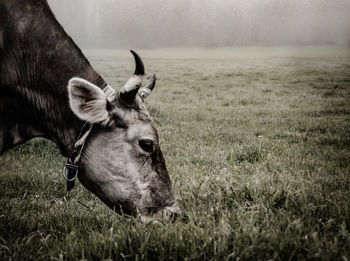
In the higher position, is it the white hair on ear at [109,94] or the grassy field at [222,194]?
the white hair on ear at [109,94]

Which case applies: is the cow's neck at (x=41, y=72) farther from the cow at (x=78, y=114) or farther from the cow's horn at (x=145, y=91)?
the cow's horn at (x=145, y=91)

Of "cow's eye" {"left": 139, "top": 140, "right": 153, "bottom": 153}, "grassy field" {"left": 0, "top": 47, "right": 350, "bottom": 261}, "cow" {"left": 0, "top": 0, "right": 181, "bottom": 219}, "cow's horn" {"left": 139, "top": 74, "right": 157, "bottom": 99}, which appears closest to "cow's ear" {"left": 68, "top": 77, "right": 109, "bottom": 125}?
"cow" {"left": 0, "top": 0, "right": 181, "bottom": 219}

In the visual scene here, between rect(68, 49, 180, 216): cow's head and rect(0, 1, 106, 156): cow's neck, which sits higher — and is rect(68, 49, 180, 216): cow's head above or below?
below

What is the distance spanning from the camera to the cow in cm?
311

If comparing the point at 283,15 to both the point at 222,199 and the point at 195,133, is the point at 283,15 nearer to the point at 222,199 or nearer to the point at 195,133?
the point at 195,133

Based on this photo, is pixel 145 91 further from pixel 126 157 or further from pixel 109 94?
pixel 126 157

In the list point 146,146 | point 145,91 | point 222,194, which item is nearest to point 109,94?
point 145,91

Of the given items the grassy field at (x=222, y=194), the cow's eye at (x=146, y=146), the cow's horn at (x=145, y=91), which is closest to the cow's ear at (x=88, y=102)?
the cow's eye at (x=146, y=146)

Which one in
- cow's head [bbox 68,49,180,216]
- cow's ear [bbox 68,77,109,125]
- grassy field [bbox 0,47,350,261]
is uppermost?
cow's ear [bbox 68,77,109,125]

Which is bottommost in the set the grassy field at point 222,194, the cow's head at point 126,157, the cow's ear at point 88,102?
the grassy field at point 222,194

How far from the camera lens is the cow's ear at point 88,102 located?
2975mm

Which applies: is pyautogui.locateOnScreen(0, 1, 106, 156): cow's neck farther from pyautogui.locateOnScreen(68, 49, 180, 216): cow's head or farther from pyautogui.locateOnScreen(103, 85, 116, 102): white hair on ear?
pyautogui.locateOnScreen(68, 49, 180, 216): cow's head

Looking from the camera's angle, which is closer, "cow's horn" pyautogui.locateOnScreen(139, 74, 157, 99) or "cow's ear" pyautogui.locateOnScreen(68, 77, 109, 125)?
"cow's ear" pyautogui.locateOnScreen(68, 77, 109, 125)

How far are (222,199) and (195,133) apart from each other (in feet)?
13.9
